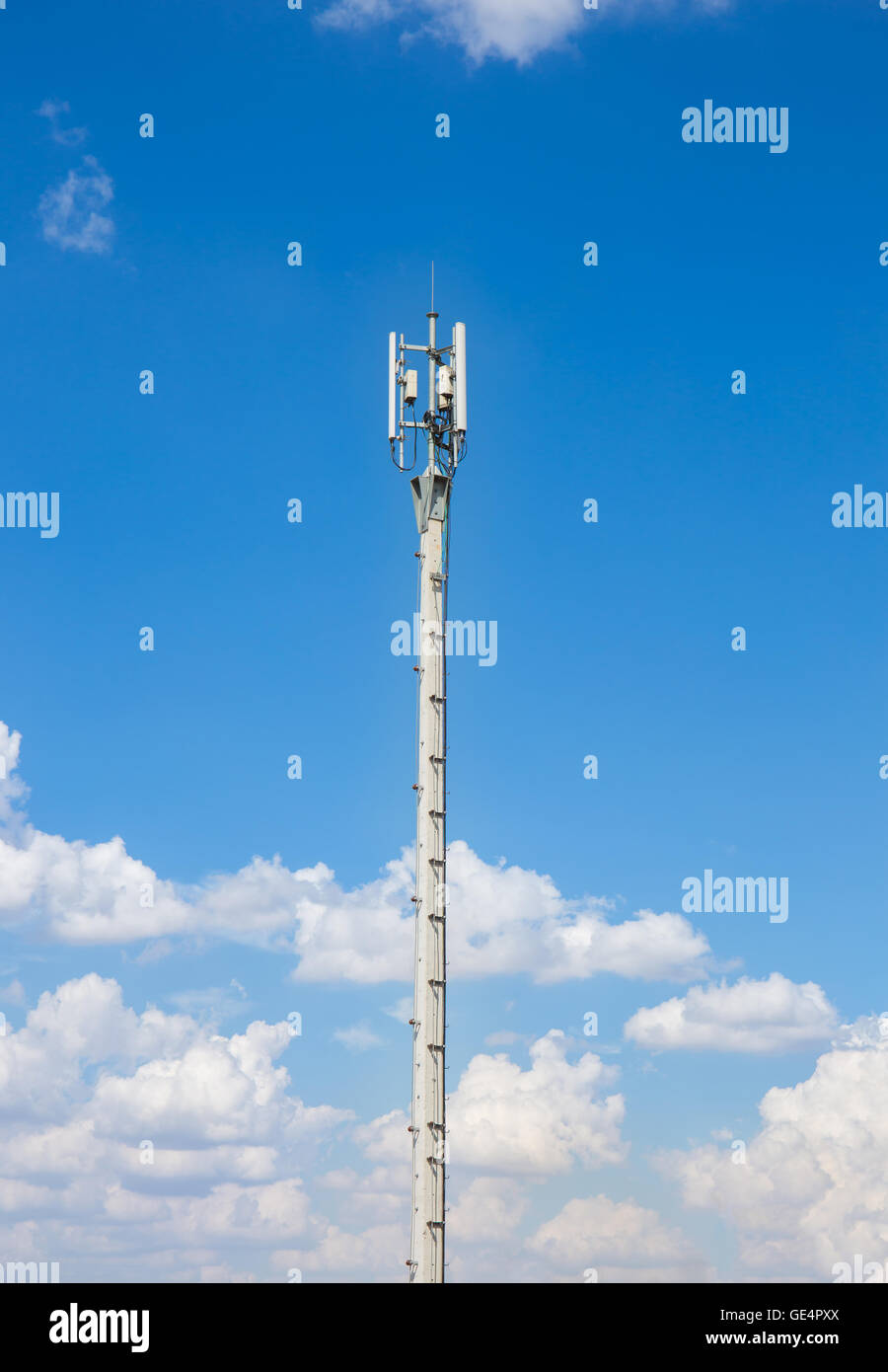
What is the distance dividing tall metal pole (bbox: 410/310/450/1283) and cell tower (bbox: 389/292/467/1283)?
4 centimetres

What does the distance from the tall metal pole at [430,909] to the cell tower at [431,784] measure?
0.04m

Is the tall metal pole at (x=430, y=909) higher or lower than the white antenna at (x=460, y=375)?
lower

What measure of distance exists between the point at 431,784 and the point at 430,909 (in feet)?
16.4

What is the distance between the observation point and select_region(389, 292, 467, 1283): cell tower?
5544 centimetres

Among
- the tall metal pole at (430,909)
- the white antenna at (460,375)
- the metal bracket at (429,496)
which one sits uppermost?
the white antenna at (460,375)

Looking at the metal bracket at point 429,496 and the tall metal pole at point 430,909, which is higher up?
the metal bracket at point 429,496

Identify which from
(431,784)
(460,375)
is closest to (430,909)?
(431,784)

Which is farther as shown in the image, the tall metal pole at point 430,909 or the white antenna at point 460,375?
the white antenna at point 460,375

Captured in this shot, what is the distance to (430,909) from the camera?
5784 cm

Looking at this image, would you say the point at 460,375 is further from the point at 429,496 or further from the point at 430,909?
the point at 430,909

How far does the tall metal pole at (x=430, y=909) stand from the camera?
2178 inches
